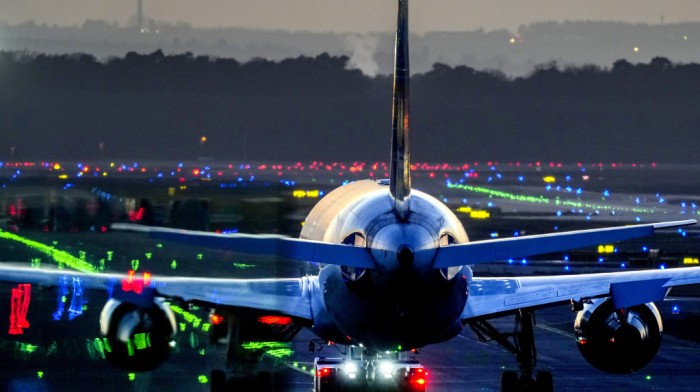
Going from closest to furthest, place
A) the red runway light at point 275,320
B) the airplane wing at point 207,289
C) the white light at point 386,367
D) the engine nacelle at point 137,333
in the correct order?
the engine nacelle at point 137,333, the airplane wing at point 207,289, the red runway light at point 275,320, the white light at point 386,367

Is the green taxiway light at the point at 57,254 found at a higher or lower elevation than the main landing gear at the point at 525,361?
higher

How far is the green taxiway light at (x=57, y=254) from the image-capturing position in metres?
46.4

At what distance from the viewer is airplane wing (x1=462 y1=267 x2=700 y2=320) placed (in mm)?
25828

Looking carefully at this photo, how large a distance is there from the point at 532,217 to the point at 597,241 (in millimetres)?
59525

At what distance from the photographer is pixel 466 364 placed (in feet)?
106

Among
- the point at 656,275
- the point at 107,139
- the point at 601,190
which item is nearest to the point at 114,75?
A: the point at 107,139

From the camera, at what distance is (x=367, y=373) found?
26.8m

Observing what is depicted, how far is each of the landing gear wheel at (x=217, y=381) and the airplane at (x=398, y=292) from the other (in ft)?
0.48

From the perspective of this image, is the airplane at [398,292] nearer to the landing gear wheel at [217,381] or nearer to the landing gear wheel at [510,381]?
the landing gear wheel at [510,381]

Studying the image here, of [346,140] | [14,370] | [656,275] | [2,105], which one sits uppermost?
[346,140]

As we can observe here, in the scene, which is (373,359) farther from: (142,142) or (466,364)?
(142,142)

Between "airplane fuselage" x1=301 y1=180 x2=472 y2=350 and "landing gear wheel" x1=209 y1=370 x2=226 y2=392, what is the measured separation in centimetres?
377

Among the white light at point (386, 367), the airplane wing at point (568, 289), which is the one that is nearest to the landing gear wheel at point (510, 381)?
the airplane wing at point (568, 289)

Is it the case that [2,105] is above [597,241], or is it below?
above
